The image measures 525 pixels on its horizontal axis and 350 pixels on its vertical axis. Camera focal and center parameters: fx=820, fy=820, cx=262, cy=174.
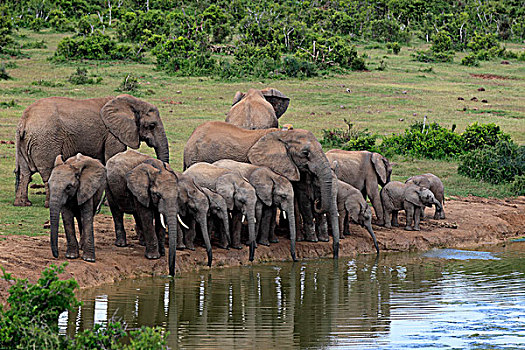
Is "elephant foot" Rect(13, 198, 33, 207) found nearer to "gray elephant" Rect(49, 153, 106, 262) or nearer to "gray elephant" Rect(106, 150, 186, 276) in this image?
"gray elephant" Rect(106, 150, 186, 276)

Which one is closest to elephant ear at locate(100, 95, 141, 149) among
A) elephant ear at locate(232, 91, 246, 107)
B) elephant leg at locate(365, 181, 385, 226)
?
elephant ear at locate(232, 91, 246, 107)

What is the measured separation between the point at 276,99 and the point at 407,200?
162 inches

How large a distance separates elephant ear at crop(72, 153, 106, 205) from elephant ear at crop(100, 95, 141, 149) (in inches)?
121

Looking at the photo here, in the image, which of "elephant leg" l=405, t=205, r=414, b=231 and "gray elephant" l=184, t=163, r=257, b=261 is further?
"elephant leg" l=405, t=205, r=414, b=231

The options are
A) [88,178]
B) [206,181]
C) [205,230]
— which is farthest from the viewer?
[206,181]

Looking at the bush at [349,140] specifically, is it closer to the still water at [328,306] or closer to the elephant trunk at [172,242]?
the still water at [328,306]

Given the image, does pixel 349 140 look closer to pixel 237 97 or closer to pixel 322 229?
pixel 237 97

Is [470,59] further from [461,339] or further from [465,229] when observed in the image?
[461,339]

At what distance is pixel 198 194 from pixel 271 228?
1.68 meters

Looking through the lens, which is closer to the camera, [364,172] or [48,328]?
[48,328]

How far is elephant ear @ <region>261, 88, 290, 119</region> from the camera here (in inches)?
640

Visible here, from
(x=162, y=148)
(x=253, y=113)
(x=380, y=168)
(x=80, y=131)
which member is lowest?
(x=380, y=168)

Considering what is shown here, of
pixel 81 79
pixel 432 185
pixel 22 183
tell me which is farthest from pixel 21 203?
pixel 81 79

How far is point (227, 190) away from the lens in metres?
11.3
